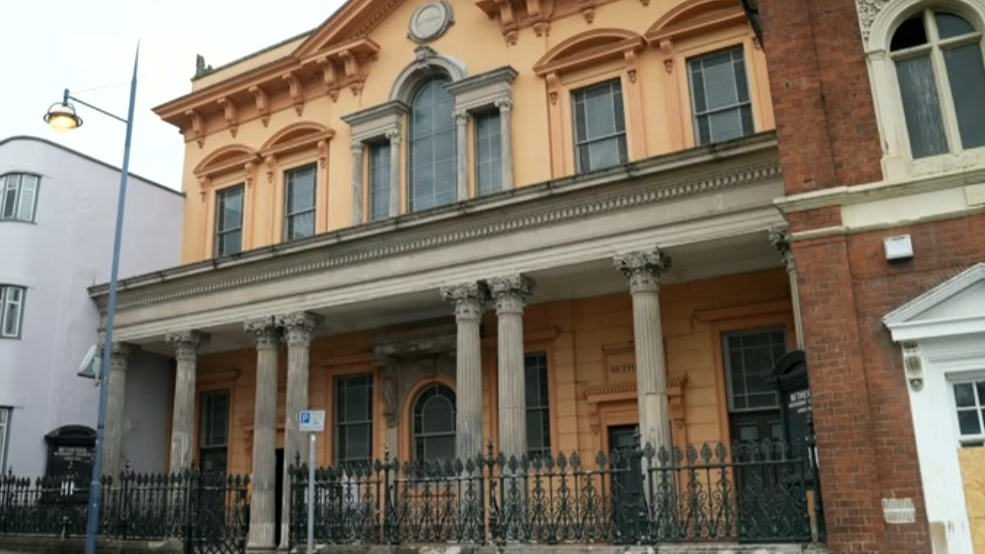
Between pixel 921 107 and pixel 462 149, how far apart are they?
10.5 meters

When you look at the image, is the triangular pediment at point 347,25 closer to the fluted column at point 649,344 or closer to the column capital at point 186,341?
the column capital at point 186,341

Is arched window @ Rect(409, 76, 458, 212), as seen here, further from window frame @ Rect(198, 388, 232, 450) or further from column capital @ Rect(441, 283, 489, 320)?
window frame @ Rect(198, 388, 232, 450)

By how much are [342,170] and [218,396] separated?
25.0 feet

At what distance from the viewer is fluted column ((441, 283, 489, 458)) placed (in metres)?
15.5

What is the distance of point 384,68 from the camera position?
20594 millimetres

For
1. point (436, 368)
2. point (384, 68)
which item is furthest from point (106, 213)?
point (436, 368)

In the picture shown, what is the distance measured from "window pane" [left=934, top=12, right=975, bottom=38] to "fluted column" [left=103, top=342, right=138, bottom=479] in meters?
17.9

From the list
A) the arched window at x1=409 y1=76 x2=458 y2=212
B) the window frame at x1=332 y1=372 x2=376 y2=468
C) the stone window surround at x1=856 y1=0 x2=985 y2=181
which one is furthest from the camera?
the window frame at x1=332 y1=372 x2=376 y2=468

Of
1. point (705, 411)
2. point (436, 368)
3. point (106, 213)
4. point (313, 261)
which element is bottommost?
point (705, 411)

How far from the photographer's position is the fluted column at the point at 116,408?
19984 mm

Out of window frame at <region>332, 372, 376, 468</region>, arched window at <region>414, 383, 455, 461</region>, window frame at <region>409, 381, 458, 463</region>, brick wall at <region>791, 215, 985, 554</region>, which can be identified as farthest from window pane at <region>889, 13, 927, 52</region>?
window frame at <region>332, 372, 376, 468</region>

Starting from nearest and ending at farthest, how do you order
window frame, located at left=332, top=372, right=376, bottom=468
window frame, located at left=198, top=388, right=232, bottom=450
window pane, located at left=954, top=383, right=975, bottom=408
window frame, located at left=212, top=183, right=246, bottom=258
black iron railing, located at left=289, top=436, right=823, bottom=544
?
window pane, located at left=954, top=383, right=975, bottom=408 < black iron railing, located at left=289, top=436, right=823, bottom=544 < window frame, located at left=332, top=372, right=376, bottom=468 < window frame, located at left=212, top=183, right=246, bottom=258 < window frame, located at left=198, top=388, right=232, bottom=450

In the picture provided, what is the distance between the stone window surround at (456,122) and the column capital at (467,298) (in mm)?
2561

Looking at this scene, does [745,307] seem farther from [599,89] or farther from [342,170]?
[342,170]
